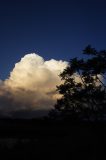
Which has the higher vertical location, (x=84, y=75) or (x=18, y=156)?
(x=84, y=75)

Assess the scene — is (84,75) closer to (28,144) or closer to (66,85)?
(66,85)

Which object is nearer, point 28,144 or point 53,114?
point 28,144

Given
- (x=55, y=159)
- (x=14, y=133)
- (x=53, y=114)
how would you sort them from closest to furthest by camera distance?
(x=55, y=159) → (x=14, y=133) → (x=53, y=114)

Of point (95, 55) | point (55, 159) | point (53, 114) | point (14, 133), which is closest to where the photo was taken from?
point (55, 159)

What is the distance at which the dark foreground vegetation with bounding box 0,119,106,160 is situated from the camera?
69.7 ft

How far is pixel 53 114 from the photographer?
224ft

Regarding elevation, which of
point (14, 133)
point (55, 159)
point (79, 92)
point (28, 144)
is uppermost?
point (79, 92)

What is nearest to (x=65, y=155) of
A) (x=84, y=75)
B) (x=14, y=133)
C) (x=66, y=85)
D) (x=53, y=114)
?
(x=14, y=133)

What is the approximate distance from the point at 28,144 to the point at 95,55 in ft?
97.5

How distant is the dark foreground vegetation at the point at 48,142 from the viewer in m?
21.2

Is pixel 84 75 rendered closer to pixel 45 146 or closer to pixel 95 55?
pixel 95 55

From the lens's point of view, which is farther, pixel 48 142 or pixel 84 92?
pixel 84 92

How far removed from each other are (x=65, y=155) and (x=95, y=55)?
31909 millimetres

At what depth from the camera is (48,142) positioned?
85.4 ft
